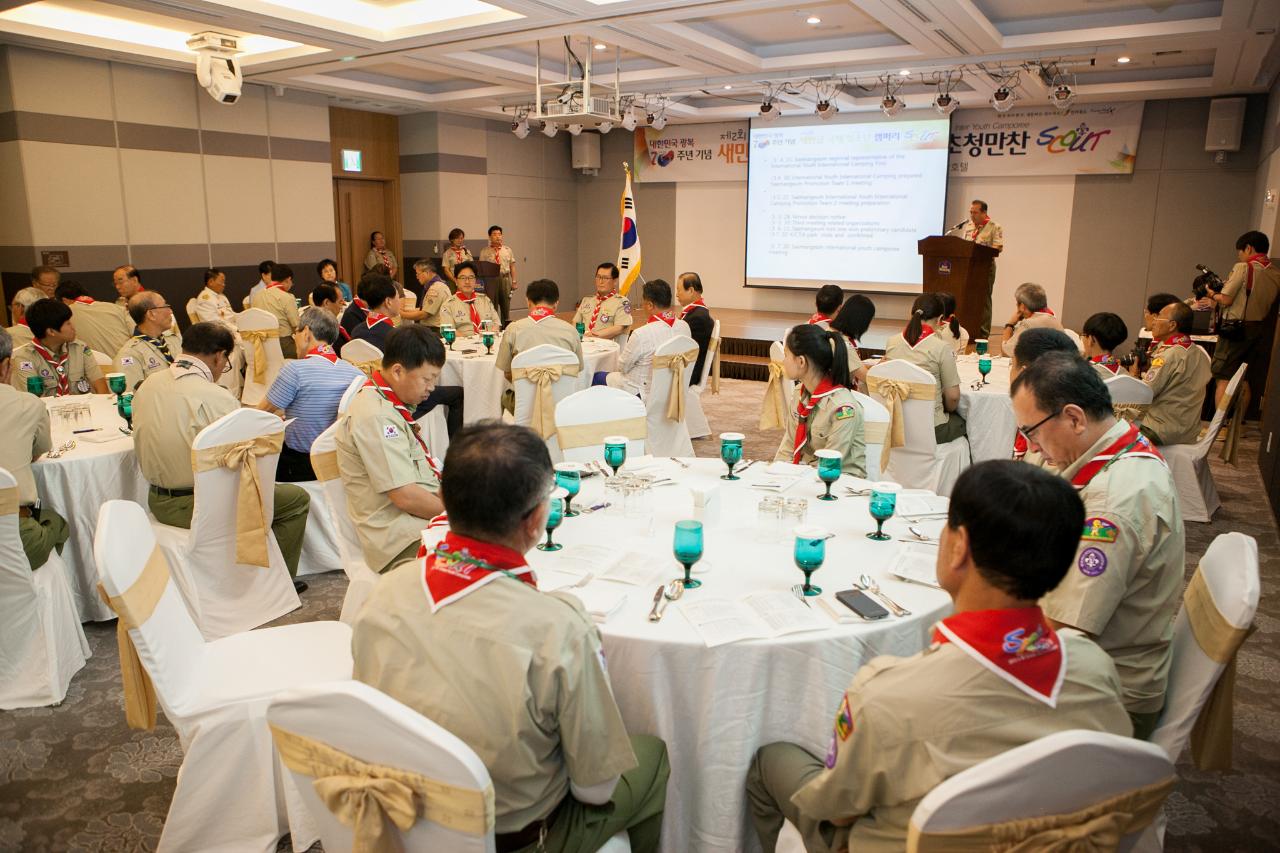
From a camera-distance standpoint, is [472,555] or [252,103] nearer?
[472,555]

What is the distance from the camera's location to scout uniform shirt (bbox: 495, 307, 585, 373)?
5.77m

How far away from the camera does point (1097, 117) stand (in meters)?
11.1

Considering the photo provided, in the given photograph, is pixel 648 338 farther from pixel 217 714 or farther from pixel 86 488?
pixel 217 714

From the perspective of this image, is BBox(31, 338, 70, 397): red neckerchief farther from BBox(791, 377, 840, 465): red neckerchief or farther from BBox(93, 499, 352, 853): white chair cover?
BBox(791, 377, 840, 465): red neckerchief

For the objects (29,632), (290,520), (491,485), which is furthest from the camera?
(290,520)

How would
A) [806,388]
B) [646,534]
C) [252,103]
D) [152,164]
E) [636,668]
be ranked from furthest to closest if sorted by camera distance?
[252,103] < [152,164] < [806,388] < [646,534] < [636,668]

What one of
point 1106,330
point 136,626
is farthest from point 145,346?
point 1106,330

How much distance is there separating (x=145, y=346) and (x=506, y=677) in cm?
474

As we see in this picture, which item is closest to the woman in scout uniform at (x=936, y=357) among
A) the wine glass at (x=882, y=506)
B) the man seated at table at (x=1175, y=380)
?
the man seated at table at (x=1175, y=380)

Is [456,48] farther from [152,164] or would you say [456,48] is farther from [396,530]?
[396,530]

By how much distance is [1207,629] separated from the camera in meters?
1.92

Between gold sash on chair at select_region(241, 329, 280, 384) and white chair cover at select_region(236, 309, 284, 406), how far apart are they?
12 millimetres

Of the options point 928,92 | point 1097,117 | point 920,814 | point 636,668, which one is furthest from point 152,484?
point 1097,117

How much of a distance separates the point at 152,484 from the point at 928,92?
35.9 feet
